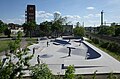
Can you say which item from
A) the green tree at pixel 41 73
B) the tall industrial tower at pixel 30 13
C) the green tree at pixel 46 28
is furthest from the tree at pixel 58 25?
the green tree at pixel 41 73

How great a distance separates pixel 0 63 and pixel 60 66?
16.8 metres

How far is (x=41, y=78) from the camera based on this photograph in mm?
4492

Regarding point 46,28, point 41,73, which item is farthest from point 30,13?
point 41,73

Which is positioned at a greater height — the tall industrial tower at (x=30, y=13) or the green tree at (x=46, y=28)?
the tall industrial tower at (x=30, y=13)

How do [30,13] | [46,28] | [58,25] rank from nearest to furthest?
[58,25] < [46,28] < [30,13]

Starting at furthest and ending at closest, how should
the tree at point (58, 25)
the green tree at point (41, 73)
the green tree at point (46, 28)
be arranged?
1. the green tree at point (46, 28)
2. the tree at point (58, 25)
3. the green tree at point (41, 73)

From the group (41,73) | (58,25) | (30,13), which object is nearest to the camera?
(41,73)

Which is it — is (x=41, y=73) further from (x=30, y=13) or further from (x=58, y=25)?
(x=30, y=13)

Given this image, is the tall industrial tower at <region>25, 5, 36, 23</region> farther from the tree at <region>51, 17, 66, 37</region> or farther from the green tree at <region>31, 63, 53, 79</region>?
the green tree at <region>31, 63, 53, 79</region>

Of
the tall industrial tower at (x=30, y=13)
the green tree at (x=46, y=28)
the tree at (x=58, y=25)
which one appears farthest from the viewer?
the tall industrial tower at (x=30, y=13)

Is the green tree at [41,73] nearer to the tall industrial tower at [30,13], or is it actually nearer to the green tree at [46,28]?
the green tree at [46,28]

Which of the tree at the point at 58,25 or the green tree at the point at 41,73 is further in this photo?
the tree at the point at 58,25

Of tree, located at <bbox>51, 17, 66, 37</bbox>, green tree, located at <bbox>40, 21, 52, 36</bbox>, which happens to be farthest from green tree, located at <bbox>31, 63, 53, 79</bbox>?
green tree, located at <bbox>40, 21, 52, 36</bbox>

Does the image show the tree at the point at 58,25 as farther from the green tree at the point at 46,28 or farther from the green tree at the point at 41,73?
the green tree at the point at 41,73
